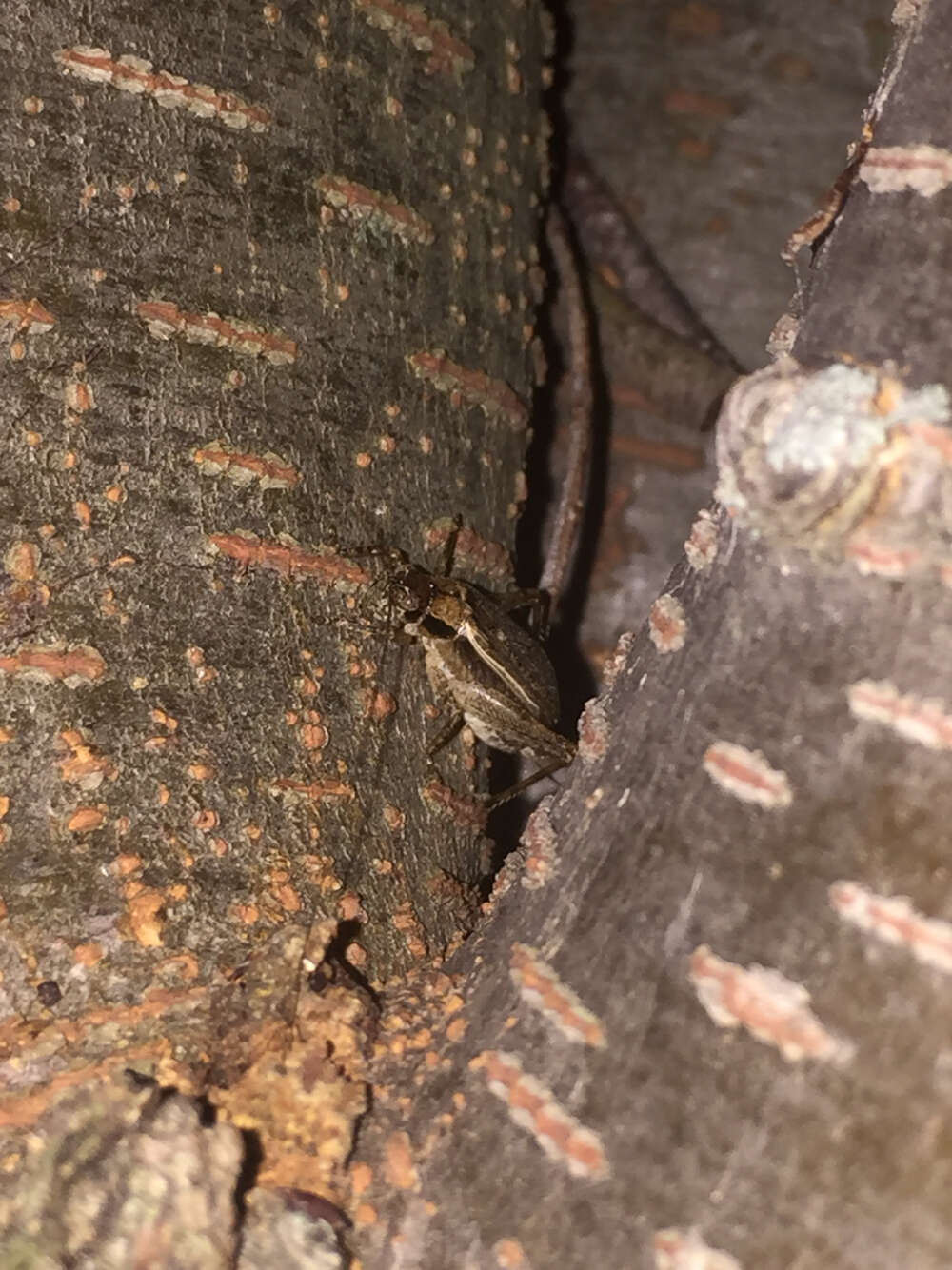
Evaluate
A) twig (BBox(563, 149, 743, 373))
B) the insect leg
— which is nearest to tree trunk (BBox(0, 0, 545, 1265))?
the insect leg

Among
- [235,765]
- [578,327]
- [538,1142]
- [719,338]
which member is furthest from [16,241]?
[719,338]

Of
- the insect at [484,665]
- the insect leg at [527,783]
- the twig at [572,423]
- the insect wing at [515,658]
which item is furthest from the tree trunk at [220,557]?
the twig at [572,423]

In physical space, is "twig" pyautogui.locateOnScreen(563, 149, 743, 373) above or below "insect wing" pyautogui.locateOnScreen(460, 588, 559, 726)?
above

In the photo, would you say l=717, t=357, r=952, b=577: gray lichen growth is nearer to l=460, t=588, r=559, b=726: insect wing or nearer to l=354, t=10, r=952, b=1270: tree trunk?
l=354, t=10, r=952, b=1270: tree trunk

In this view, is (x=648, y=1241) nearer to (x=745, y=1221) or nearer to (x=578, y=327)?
(x=745, y=1221)

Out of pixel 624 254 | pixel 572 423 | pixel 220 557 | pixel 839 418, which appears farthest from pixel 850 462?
pixel 624 254

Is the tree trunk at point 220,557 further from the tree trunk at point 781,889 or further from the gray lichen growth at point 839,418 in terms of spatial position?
the gray lichen growth at point 839,418
